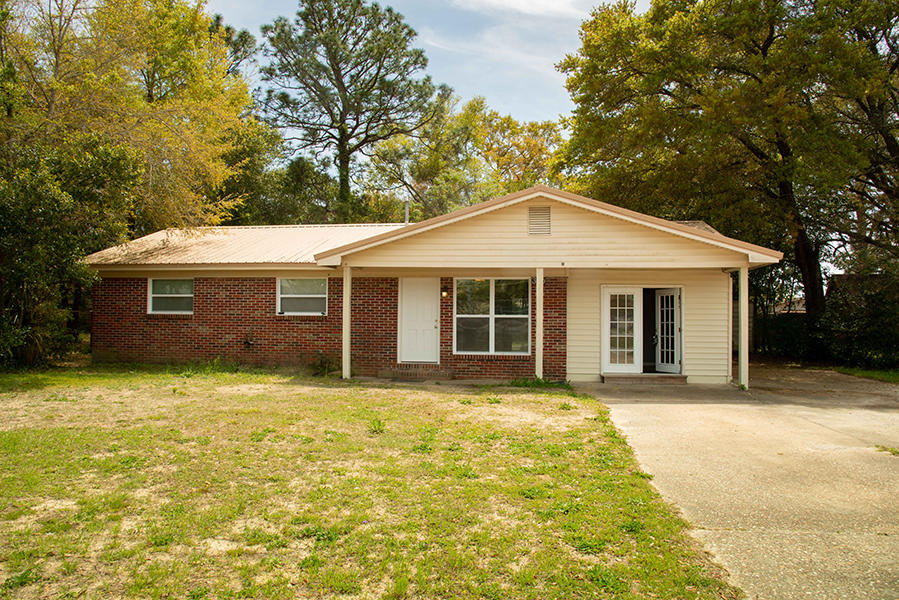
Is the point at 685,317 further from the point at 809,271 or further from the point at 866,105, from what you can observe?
the point at 866,105

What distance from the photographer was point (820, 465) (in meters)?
6.05

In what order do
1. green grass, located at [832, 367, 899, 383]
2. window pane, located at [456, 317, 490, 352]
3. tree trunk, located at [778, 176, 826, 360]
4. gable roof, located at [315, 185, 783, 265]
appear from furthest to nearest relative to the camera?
1. tree trunk, located at [778, 176, 826, 360]
2. green grass, located at [832, 367, 899, 383]
3. window pane, located at [456, 317, 490, 352]
4. gable roof, located at [315, 185, 783, 265]

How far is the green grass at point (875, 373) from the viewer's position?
1424cm

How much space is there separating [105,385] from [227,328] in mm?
3619

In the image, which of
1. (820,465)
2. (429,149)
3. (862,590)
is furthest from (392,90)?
(862,590)

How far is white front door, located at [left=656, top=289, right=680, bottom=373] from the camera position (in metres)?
12.9

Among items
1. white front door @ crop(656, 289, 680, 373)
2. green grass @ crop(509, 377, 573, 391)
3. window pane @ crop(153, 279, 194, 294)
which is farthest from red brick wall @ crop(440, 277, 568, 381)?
window pane @ crop(153, 279, 194, 294)

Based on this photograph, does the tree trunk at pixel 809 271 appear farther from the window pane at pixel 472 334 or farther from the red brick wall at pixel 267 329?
the window pane at pixel 472 334

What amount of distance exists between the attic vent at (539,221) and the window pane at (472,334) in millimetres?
2434

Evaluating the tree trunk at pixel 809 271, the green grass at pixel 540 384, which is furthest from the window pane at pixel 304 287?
the tree trunk at pixel 809 271

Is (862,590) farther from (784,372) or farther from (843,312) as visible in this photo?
(843,312)

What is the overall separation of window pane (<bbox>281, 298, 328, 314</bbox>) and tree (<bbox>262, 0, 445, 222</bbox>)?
55.0 feet

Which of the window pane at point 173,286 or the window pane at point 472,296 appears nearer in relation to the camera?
the window pane at point 472,296

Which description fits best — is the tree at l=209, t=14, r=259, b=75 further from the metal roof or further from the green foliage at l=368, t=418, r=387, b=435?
the green foliage at l=368, t=418, r=387, b=435
